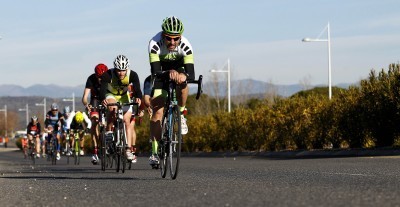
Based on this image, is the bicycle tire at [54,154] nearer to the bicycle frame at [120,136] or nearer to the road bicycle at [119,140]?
the road bicycle at [119,140]

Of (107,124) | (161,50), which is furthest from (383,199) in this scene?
(107,124)

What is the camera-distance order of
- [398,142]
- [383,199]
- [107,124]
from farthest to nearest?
[398,142] < [107,124] < [383,199]

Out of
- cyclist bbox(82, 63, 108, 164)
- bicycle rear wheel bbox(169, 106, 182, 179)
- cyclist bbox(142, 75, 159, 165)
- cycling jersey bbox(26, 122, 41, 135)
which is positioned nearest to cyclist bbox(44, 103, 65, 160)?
cycling jersey bbox(26, 122, 41, 135)

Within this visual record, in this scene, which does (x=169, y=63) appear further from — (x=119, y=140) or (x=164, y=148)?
(x=119, y=140)

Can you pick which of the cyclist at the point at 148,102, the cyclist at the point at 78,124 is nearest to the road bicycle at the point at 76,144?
the cyclist at the point at 78,124

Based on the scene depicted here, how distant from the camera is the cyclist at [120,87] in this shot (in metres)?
15.6

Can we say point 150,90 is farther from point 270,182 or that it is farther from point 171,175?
point 270,182

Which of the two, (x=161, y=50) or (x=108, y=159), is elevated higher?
(x=161, y=50)

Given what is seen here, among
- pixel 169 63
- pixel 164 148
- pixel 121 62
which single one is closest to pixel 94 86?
pixel 121 62

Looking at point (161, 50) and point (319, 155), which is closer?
point (161, 50)

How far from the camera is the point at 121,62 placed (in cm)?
1557

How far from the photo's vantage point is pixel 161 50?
12602mm

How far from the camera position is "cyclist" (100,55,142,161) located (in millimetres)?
15581

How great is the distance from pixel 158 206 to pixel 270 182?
126 inches
